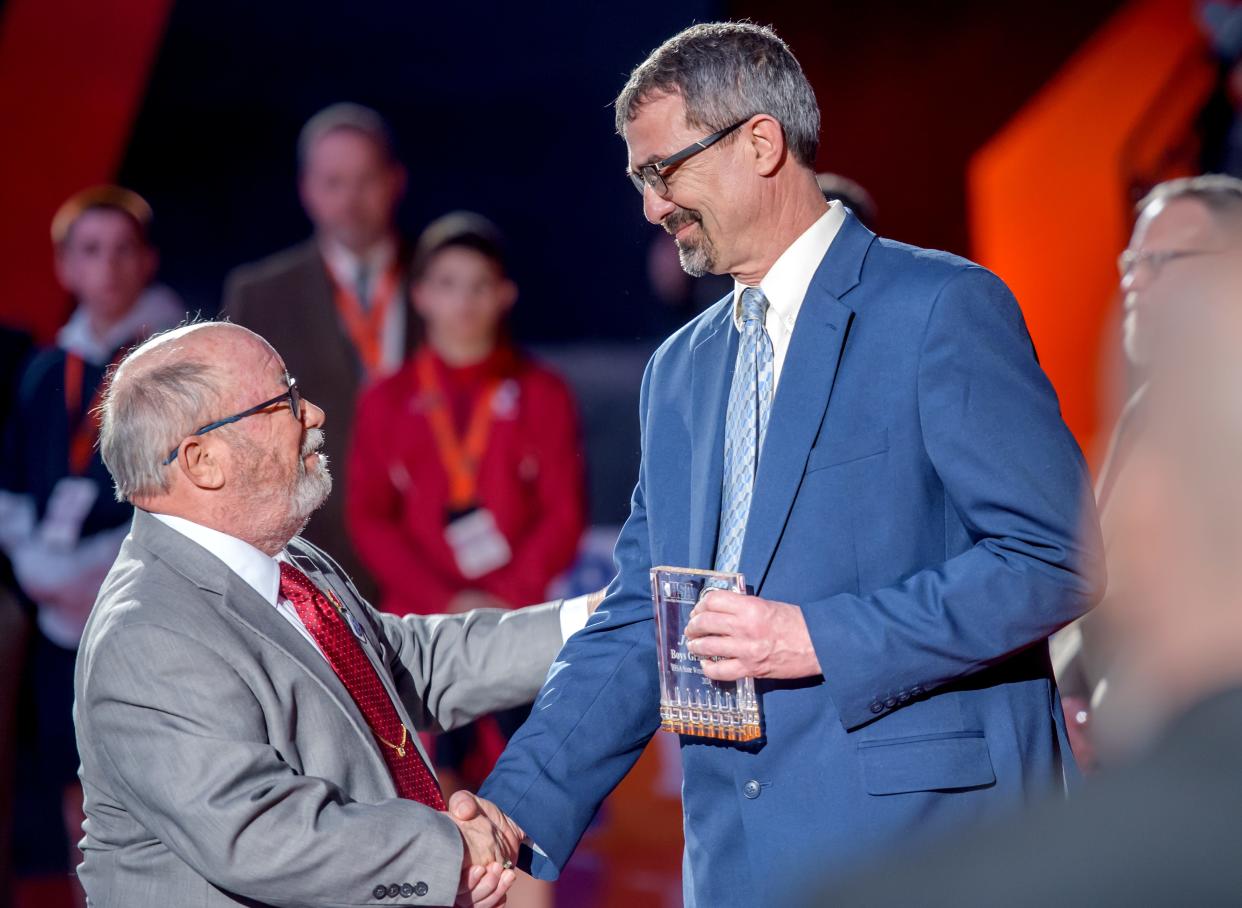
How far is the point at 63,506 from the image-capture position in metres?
5.27

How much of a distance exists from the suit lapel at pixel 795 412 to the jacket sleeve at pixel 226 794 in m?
0.62

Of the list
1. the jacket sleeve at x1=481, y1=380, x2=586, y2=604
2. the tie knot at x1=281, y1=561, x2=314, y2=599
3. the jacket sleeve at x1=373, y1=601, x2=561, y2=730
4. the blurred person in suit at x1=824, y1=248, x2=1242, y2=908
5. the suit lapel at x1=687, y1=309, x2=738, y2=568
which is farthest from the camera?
the jacket sleeve at x1=481, y1=380, x2=586, y2=604

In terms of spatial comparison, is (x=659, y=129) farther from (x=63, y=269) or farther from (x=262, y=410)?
(x=63, y=269)

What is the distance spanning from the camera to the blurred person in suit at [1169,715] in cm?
65

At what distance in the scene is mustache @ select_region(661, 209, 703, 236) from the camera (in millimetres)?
2227

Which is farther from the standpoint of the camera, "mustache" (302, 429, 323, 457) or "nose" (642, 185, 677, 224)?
"mustache" (302, 429, 323, 457)

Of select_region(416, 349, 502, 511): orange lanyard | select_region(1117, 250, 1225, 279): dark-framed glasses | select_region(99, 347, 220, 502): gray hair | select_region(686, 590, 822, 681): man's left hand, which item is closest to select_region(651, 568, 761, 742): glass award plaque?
select_region(686, 590, 822, 681): man's left hand

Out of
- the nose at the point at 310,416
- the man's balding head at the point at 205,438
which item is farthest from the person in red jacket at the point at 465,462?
the man's balding head at the point at 205,438

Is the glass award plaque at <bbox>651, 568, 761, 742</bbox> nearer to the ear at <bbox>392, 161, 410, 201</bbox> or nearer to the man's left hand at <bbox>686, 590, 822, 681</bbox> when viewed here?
the man's left hand at <bbox>686, 590, 822, 681</bbox>

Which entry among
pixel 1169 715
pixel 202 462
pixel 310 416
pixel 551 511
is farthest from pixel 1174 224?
pixel 1169 715

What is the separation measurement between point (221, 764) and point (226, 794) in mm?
41

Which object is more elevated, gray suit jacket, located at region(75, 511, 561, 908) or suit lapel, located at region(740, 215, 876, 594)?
suit lapel, located at region(740, 215, 876, 594)

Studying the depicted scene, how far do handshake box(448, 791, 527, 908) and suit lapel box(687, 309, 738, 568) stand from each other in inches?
19.9

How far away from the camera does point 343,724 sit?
214 centimetres
